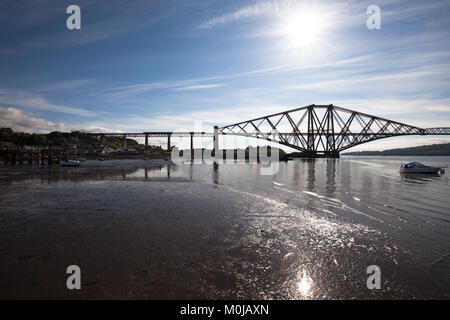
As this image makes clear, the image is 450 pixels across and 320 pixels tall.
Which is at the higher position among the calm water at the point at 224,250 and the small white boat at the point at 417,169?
the small white boat at the point at 417,169

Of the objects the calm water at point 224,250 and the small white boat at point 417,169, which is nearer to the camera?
the calm water at point 224,250

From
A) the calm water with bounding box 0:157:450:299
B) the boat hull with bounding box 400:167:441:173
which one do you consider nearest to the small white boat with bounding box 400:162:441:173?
the boat hull with bounding box 400:167:441:173

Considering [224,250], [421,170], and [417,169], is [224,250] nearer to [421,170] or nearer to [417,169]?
[417,169]

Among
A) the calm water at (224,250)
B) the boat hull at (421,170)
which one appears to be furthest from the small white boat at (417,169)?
the calm water at (224,250)

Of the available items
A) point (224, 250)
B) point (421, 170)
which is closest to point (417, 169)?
point (421, 170)

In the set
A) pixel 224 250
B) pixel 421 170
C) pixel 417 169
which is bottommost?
pixel 224 250

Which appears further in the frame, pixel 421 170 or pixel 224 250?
pixel 421 170

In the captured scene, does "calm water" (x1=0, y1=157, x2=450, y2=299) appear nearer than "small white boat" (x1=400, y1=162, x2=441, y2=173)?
Yes

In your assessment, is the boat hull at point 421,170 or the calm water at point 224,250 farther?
the boat hull at point 421,170

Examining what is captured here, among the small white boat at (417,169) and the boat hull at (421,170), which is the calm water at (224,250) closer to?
the boat hull at (421,170)

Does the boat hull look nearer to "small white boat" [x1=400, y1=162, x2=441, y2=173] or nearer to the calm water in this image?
"small white boat" [x1=400, y1=162, x2=441, y2=173]

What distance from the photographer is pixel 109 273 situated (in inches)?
211
